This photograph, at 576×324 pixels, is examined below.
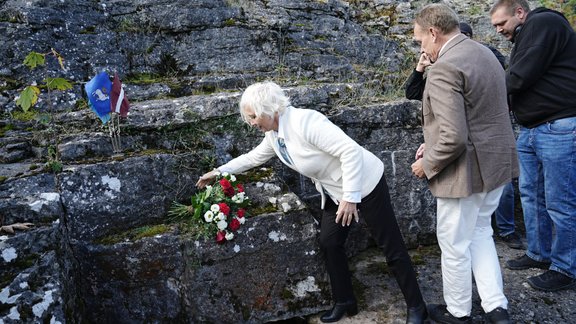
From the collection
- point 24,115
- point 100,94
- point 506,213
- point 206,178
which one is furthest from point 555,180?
point 24,115

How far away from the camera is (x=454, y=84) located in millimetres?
2572

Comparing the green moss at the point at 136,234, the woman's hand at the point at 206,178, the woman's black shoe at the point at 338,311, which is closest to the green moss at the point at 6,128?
the green moss at the point at 136,234

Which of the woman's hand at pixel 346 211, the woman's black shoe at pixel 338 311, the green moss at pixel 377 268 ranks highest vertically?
the woman's hand at pixel 346 211

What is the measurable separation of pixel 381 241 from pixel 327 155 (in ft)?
2.47

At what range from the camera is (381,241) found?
2982 millimetres

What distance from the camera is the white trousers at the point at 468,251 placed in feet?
9.23

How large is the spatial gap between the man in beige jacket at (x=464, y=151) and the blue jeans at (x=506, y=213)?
1.74m

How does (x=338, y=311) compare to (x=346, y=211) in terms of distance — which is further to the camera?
(x=338, y=311)

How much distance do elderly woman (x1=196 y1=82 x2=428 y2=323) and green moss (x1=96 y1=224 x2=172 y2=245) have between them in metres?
1.03

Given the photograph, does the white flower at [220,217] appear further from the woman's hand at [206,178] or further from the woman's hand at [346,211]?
the woman's hand at [346,211]

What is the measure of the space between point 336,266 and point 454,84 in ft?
5.03

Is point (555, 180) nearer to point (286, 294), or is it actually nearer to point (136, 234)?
point (286, 294)

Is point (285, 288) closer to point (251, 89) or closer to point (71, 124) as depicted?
point (251, 89)

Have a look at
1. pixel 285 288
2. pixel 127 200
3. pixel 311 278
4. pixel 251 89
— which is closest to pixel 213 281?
pixel 285 288
